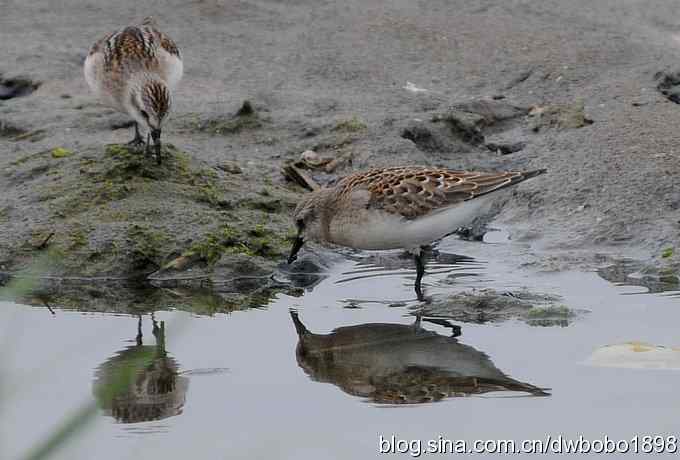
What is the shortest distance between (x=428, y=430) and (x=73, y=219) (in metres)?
4.32

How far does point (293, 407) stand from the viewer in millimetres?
5930

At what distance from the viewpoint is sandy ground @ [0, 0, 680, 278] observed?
368 inches

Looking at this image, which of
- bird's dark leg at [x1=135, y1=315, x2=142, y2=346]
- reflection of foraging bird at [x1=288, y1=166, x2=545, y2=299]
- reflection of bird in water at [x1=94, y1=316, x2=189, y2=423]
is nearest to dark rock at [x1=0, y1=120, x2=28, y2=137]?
reflection of foraging bird at [x1=288, y1=166, x2=545, y2=299]

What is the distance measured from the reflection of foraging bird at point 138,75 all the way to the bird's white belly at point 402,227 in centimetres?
198

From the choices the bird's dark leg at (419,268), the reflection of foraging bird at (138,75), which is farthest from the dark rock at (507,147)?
the reflection of foraging bird at (138,75)

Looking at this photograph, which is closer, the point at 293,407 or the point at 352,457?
the point at 352,457

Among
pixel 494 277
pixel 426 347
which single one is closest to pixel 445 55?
pixel 494 277

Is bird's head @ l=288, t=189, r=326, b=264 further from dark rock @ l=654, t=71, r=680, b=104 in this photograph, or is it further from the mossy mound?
dark rock @ l=654, t=71, r=680, b=104

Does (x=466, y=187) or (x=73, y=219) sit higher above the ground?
(x=466, y=187)

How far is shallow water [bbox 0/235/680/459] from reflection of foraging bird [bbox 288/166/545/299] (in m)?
0.36

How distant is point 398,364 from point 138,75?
13.6 feet

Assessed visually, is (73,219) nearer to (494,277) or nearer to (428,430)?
(494,277)

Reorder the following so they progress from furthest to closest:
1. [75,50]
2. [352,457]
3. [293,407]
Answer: [75,50] → [293,407] → [352,457]

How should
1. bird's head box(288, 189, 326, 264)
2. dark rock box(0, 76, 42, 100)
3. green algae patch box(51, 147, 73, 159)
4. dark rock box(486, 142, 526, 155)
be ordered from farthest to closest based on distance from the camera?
dark rock box(0, 76, 42, 100), dark rock box(486, 142, 526, 155), green algae patch box(51, 147, 73, 159), bird's head box(288, 189, 326, 264)
